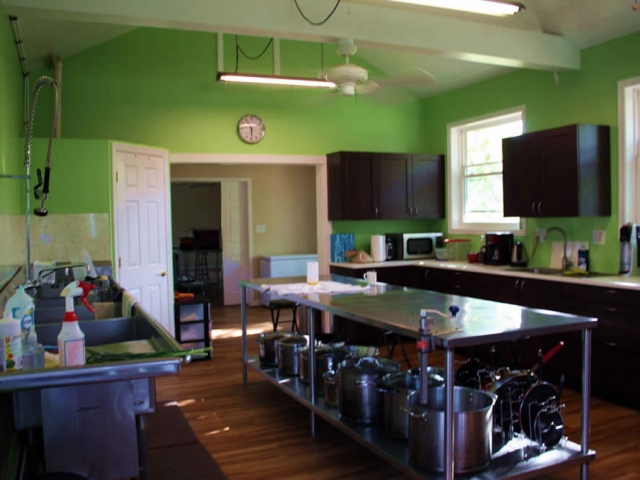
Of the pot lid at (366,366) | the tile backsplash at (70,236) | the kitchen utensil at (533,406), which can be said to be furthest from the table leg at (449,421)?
the tile backsplash at (70,236)

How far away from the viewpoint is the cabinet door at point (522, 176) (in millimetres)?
5527

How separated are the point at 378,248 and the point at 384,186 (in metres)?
0.75

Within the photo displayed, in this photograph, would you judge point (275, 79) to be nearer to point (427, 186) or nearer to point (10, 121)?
point (10, 121)

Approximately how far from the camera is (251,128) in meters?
6.82

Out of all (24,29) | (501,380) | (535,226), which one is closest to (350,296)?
(501,380)

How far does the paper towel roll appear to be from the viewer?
7008 millimetres

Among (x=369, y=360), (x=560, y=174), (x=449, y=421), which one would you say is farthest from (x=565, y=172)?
(x=449, y=421)

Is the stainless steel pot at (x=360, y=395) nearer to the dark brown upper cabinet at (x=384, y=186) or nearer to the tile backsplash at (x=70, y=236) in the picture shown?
the tile backsplash at (x=70, y=236)

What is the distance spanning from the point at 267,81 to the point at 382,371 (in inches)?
119

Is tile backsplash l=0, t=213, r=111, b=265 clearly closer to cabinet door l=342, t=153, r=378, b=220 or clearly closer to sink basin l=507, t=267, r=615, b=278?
cabinet door l=342, t=153, r=378, b=220

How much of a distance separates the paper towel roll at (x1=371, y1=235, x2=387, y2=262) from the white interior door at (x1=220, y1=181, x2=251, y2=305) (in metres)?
3.26

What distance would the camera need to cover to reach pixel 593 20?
5020mm

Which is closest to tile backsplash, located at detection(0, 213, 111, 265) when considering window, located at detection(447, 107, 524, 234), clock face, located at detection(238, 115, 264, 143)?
clock face, located at detection(238, 115, 264, 143)

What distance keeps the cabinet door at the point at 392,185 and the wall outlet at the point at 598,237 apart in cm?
235
